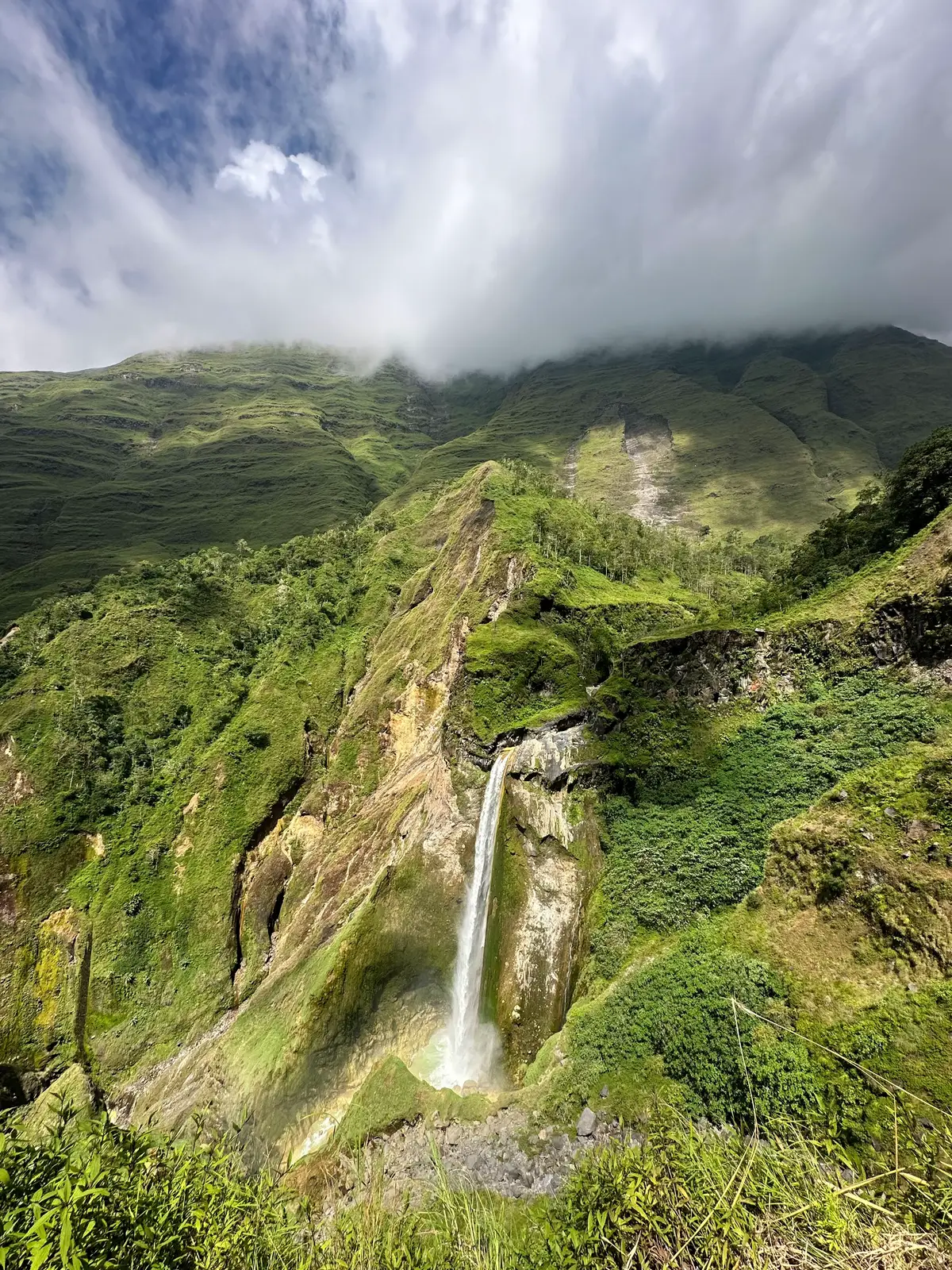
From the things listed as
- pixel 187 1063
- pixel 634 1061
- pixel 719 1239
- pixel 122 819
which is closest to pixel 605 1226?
pixel 719 1239

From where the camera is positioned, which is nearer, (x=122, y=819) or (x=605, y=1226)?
(x=605, y=1226)

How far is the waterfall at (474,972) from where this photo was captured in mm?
22406

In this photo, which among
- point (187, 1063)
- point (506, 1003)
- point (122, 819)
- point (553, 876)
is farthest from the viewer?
point (122, 819)

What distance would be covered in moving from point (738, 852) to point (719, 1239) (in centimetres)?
1867

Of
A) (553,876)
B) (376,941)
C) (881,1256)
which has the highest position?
(881,1256)

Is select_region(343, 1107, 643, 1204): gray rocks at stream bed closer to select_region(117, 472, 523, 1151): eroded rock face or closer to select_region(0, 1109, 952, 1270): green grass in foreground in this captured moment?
select_region(117, 472, 523, 1151): eroded rock face

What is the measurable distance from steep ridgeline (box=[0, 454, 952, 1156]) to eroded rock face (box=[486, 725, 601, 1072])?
0.13m

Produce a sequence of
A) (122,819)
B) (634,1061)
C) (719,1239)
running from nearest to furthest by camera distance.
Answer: (719,1239) < (634,1061) < (122,819)

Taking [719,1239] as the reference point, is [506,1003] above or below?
below

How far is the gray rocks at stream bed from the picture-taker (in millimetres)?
15055

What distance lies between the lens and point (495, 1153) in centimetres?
1656

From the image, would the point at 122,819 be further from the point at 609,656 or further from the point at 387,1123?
the point at 609,656

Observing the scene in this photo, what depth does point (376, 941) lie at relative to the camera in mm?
27328

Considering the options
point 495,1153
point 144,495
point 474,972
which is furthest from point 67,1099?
point 144,495
